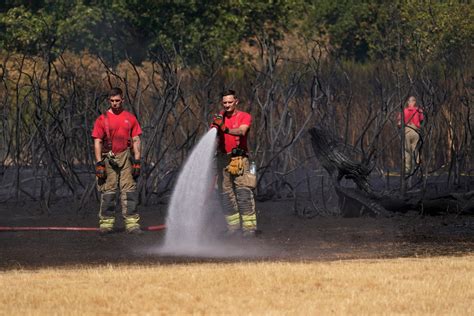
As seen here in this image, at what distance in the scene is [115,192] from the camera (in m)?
14.3

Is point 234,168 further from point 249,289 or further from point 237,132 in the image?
point 249,289

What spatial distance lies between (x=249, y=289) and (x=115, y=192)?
4.87 metres

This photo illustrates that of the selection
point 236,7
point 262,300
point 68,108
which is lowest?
point 262,300

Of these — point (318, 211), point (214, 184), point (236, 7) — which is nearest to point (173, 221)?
point (214, 184)

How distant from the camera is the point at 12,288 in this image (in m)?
9.81

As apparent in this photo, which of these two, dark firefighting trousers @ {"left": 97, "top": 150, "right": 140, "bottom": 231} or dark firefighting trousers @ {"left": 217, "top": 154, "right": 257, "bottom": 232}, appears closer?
dark firefighting trousers @ {"left": 217, "top": 154, "right": 257, "bottom": 232}

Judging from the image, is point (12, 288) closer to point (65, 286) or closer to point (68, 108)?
point (65, 286)

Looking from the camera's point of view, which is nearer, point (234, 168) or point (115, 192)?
point (234, 168)

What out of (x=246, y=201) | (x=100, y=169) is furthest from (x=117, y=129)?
(x=246, y=201)

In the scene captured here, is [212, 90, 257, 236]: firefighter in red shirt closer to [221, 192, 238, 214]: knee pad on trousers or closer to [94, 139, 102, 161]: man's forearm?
[221, 192, 238, 214]: knee pad on trousers

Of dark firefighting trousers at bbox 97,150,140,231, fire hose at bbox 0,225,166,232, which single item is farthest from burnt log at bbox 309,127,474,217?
dark firefighting trousers at bbox 97,150,140,231

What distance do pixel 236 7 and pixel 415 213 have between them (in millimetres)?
25375

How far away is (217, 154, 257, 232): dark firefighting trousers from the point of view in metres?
14.1

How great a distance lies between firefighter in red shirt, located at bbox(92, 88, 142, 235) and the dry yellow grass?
289cm
